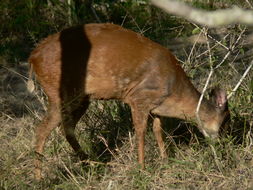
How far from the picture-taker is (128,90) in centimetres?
447

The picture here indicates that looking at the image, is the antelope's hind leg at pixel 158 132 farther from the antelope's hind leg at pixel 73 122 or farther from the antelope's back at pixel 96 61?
the antelope's hind leg at pixel 73 122

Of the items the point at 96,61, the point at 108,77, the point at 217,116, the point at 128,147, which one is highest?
the point at 96,61

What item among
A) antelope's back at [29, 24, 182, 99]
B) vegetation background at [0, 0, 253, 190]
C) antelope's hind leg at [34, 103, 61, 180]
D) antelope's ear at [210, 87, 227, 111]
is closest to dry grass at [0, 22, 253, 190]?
vegetation background at [0, 0, 253, 190]

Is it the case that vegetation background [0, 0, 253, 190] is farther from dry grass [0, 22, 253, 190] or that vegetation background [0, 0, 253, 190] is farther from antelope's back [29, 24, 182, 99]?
antelope's back [29, 24, 182, 99]

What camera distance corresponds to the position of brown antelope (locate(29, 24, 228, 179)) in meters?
4.28

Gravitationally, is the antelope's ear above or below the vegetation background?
above

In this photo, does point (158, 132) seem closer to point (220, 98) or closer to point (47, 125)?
point (220, 98)

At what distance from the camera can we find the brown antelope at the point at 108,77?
428 cm

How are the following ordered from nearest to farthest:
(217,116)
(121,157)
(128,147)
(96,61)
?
(96,61), (121,157), (217,116), (128,147)

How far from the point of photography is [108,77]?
14.3 feet

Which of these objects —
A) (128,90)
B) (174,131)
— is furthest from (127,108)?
(128,90)

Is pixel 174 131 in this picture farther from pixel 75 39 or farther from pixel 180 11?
pixel 180 11

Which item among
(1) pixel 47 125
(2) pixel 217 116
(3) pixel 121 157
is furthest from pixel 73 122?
(2) pixel 217 116

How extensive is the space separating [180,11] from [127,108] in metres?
4.30
